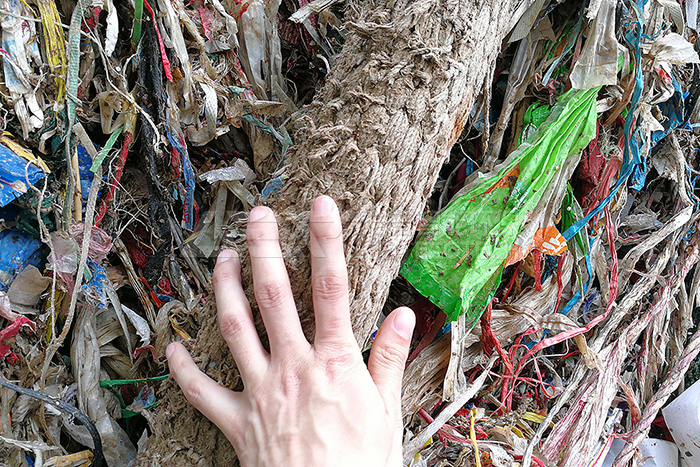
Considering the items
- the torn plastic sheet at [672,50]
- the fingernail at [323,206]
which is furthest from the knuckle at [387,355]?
the torn plastic sheet at [672,50]

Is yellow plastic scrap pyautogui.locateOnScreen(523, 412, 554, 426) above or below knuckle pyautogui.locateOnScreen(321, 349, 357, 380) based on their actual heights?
below

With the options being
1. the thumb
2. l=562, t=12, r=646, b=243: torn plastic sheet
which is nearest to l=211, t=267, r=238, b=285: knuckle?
the thumb

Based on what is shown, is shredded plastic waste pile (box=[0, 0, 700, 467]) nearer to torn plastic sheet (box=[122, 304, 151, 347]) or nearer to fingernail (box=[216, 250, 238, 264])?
torn plastic sheet (box=[122, 304, 151, 347])

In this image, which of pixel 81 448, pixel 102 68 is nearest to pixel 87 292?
pixel 81 448

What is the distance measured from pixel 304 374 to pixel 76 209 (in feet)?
1.79

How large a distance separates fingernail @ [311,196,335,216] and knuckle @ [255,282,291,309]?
12 centimetres

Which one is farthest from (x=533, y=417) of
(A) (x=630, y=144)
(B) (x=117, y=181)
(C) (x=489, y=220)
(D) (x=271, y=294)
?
(B) (x=117, y=181)

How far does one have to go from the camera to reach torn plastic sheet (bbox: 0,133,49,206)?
73cm

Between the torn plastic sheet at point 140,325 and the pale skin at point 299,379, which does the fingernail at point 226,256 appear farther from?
the torn plastic sheet at point 140,325

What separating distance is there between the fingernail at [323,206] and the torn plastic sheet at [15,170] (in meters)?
0.51

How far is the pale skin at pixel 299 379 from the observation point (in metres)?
0.62

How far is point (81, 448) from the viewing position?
2.94 feet

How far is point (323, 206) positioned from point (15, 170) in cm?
55

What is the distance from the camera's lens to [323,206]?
0.64 meters
